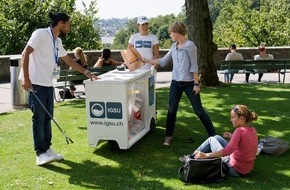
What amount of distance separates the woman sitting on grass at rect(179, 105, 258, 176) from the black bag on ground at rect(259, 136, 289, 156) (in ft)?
3.17

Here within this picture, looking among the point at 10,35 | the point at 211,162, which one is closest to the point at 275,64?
the point at 211,162

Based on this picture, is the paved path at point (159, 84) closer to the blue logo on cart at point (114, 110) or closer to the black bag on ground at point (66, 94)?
the black bag on ground at point (66, 94)

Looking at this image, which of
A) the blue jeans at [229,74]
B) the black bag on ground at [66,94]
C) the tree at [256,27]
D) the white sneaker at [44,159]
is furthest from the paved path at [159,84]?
the tree at [256,27]

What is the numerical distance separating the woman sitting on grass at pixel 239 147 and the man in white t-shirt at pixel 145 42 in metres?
2.74

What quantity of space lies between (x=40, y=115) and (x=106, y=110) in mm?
884

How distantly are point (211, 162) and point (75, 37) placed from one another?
20913mm

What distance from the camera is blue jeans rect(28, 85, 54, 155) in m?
6.25

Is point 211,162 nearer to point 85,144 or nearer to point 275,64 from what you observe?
point 85,144

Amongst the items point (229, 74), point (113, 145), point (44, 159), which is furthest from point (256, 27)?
point (44, 159)

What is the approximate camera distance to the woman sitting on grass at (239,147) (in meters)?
5.64

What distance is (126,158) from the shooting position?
22.2 feet

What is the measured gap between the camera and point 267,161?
6.51 meters

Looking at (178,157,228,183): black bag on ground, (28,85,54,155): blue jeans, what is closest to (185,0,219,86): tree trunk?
(28,85,54,155): blue jeans

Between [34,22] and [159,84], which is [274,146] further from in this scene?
[34,22]
